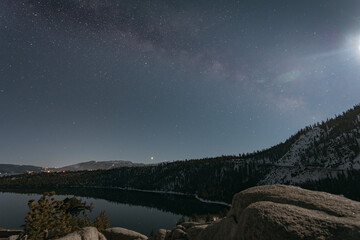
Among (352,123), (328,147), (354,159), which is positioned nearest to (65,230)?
(354,159)

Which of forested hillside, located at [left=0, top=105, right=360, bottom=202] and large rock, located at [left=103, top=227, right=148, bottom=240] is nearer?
large rock, located at [left=103, top=227, right=148, bottom=240]

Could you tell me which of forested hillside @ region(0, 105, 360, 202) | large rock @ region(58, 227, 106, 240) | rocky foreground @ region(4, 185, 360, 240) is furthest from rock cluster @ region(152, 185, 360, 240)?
forested hillside @ region(0, 105, 360, 202)

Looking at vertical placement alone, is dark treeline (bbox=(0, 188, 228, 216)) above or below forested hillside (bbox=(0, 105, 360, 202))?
below

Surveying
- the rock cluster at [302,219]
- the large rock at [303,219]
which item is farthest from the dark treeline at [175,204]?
the large rock at [303,219]

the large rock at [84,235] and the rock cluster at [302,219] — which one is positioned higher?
the rock cluster at [302,219]

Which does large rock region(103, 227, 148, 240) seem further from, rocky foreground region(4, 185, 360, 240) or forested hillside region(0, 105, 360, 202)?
forested hillside region(0, 105, 360, 202)

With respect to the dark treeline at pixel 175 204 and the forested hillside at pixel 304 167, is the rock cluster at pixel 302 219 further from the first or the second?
the forested hillside at pixel 304 167

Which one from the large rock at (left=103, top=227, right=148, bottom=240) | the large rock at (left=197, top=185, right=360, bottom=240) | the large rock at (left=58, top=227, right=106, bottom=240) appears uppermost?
the large rock at (left=197, top=185, right=360, bottom=240)

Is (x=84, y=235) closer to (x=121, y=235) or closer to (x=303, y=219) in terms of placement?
(x=121, y=235)

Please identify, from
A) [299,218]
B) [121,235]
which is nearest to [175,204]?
[121,235]

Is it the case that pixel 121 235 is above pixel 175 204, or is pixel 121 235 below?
above

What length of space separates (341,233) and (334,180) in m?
106

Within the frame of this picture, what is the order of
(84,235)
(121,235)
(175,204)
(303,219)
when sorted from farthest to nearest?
(175,204) < (121,235) < (84,235) < (303,219)

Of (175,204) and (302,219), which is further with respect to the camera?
(175,204)
